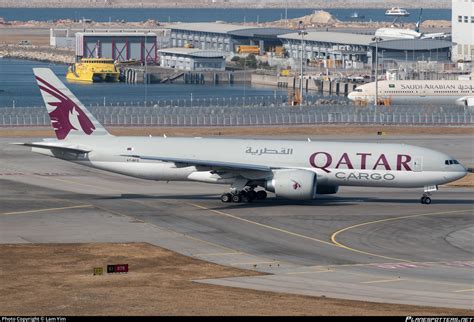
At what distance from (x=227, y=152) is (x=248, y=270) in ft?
75.2

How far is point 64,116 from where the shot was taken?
8162 centimetres

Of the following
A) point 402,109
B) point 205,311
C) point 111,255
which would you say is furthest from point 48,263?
point 402,109

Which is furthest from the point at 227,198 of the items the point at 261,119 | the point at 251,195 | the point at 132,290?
the point at 261,119

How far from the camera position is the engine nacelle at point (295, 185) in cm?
7644

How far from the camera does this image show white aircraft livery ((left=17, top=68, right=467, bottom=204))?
78.1m

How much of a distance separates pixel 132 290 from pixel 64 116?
3149cm

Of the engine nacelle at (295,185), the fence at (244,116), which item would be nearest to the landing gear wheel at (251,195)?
the engine nacelle at (295,185)

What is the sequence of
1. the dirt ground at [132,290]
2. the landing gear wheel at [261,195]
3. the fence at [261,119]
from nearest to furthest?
1. the dirt ground at [132,290]
2. the landing gear wheel at [261,195]
3. the fence at [261,119]

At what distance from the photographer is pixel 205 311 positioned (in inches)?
1865

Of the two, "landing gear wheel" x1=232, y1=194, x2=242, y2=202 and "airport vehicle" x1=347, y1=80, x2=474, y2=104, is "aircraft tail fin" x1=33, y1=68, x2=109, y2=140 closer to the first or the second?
"landing gear wheel" x1=232, y1=194, x2=242, y2=202

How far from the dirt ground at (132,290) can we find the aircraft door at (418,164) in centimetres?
2273

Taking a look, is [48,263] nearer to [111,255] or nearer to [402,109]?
[111,255]

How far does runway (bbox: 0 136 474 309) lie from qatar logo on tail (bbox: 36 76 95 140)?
480 centimetres

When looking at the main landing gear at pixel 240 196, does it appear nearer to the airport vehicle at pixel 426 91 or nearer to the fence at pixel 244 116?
the fence at pixel 244 116
